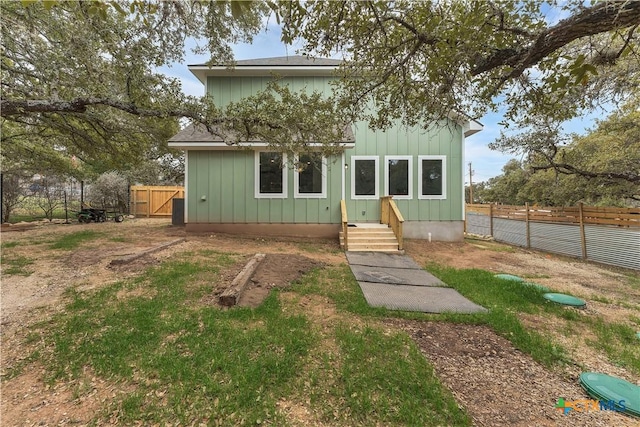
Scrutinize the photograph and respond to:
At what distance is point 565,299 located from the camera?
4668mm

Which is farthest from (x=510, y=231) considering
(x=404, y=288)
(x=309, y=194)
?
(x=404, y=288)

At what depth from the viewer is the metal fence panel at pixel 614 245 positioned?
7629 millimetres

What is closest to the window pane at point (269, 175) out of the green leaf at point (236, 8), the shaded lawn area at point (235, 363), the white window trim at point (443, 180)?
the white window trim at point (443, 180)

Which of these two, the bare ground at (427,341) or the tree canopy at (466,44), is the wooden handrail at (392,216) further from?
the tree canopy at (466,44)

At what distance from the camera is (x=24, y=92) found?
6.25m

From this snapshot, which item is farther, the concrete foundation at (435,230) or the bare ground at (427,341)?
the concrete foundation at (435,230)

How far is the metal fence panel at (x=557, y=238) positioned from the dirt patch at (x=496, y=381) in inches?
333

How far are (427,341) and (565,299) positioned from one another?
129 inches

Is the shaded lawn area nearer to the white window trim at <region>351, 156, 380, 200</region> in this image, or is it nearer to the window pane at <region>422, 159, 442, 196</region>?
the white window trim at <region>351, 156, 380, 200</region>

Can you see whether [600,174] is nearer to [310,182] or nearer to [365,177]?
[365,177]

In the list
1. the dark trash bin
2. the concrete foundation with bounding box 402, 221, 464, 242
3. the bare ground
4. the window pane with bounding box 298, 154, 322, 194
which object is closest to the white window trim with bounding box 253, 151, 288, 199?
the window pane with bounding box 298, 154, 322, 194

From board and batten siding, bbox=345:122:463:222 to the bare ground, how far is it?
9.78 ft

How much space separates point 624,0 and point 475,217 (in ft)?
46.3

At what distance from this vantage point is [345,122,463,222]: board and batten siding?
1026 cm
